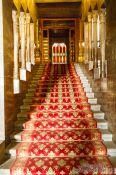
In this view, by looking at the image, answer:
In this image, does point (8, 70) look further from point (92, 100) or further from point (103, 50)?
point (92, 100)

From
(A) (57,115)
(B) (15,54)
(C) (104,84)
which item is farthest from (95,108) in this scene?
(B) (15,54)

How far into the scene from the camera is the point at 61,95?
233 inches

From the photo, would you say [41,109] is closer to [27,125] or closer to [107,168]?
[27,125]

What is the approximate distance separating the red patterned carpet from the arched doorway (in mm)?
10642

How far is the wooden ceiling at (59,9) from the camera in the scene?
10.6m

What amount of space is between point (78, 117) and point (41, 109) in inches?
33.5

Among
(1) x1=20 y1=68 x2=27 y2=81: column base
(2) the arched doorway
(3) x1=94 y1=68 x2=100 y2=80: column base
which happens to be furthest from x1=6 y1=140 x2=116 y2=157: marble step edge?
(2) the arched doorway

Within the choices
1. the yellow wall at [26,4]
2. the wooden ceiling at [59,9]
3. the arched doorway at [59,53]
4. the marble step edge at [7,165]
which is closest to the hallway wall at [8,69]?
the marble step edge at [7,165]

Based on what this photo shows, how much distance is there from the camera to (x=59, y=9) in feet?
36.1

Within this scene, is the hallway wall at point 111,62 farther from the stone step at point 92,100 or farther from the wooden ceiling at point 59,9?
the wooden ceiling at point 59,9

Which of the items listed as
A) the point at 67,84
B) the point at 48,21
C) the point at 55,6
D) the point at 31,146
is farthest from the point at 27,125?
the point at 48,21

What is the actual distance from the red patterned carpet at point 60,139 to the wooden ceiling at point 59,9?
5.80 m

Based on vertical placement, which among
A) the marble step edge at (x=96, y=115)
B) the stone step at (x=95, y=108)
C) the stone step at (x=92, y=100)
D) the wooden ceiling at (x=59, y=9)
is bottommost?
the marble step edge at (x=96, y=115)

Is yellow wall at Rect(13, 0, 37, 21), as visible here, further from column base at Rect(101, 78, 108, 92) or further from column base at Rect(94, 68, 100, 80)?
column base at Rect(101, 78, 108, 92)
